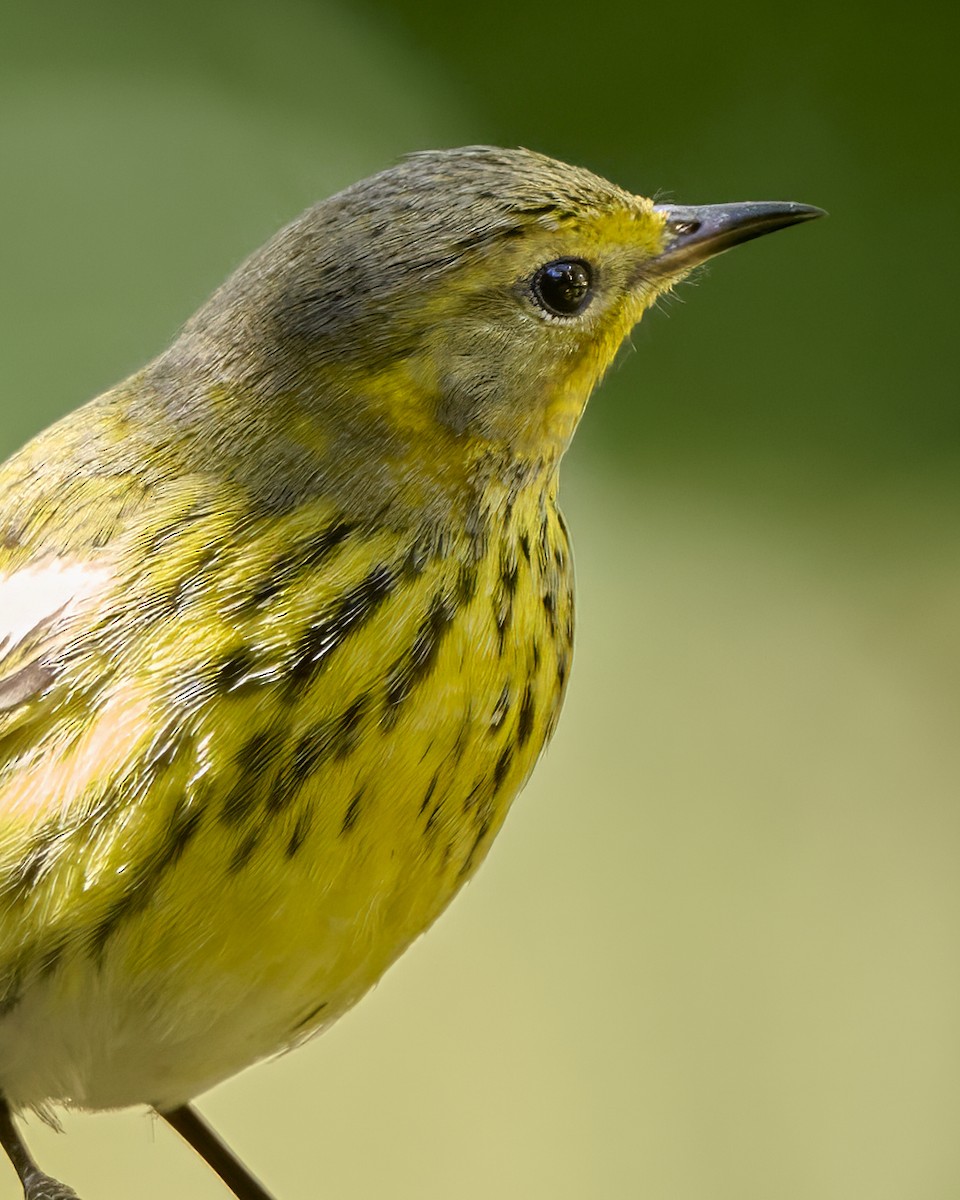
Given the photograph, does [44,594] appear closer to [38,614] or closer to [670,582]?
[38,614]

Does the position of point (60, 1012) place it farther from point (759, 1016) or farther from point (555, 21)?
point (555, 21)

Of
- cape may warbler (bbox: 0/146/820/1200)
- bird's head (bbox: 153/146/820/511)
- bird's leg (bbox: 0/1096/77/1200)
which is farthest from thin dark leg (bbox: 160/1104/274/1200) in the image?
bird's head (bbox: 153/146/820/511)

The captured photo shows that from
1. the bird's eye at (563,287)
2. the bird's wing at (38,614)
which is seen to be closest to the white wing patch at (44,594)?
the bird's wing at (38,614)

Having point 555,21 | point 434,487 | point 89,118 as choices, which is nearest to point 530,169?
point 434,487

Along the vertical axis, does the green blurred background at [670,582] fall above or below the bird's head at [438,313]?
above

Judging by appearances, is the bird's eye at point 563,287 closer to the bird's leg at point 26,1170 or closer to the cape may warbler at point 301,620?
the cape may warbler at point 301,620

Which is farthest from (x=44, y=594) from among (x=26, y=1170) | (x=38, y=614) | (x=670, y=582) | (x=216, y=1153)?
(x=670, y=582)

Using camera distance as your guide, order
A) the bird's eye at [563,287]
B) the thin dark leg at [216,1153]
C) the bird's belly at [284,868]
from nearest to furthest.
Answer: the bird's belly at [284,868] < the bird's eye at [563,287] < the thin dark leg at [216,1153]
